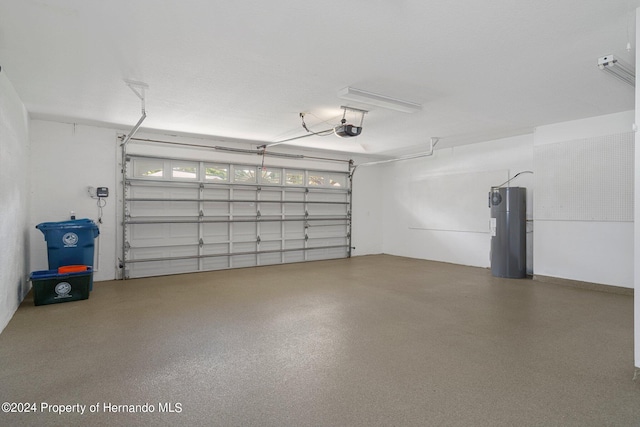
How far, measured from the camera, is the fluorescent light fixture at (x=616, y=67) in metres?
2.80

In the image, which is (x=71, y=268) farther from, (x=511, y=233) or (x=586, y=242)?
(x=586, y=242)

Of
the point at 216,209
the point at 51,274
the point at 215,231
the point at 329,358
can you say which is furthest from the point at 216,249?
the point at 329,358

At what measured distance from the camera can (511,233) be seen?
19.6 ft

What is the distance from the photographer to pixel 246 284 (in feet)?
17.8

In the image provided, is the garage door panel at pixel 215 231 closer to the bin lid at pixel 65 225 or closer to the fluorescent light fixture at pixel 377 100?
the bin lid at pixel 65 225

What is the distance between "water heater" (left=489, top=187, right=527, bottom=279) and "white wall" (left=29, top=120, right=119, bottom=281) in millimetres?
6924

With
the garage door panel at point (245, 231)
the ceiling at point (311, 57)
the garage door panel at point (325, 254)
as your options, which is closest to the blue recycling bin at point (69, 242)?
the ceiling at point (311, 57)

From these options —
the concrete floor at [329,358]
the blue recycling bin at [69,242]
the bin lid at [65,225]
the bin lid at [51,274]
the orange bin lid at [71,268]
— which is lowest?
the concrete floor at [329,358]

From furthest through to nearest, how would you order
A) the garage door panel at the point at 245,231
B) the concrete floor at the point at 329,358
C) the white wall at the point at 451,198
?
the garage door panel at the point at 245,231
the white wall at the point at 451,198
the concrete floor at the point at 329,358

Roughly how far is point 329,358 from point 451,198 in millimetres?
5946

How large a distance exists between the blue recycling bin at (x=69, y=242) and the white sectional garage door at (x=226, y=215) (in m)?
1.02

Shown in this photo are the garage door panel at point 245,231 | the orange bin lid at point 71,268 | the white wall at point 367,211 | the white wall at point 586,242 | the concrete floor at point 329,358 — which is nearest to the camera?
the concrete floor at point 329,358

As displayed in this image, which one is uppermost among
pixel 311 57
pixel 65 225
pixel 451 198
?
pixel 311 57

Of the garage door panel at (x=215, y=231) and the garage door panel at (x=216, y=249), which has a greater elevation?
the garage door panel at (x=215, y=231)
